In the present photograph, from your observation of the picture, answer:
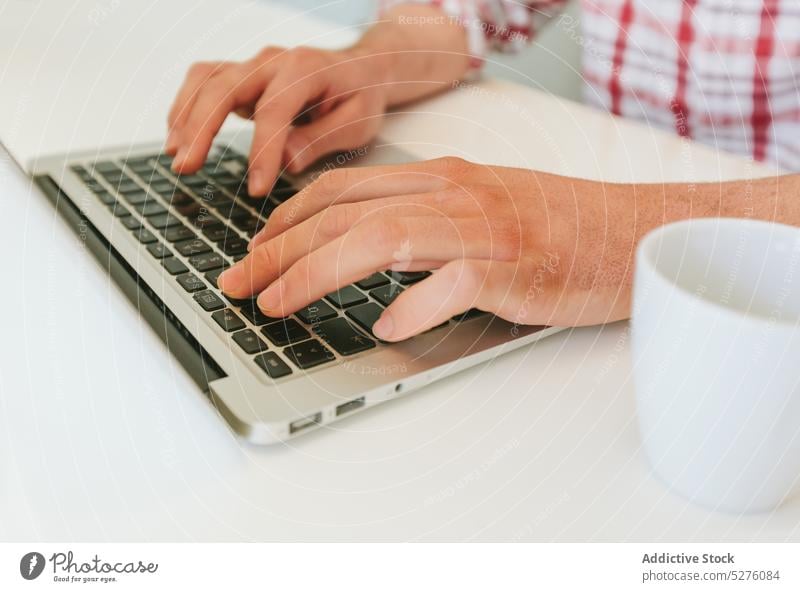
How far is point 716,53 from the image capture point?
566 mm

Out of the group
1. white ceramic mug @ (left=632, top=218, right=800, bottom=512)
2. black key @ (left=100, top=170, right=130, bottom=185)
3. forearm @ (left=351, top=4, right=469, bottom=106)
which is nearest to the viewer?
white ceramic mug @ (left=632, top=218, right=800, bottom=512)

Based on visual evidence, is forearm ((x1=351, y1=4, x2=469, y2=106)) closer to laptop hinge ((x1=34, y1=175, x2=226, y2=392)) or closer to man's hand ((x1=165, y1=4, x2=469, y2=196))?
man's hand ((x1=165, y1=4, x2=469, y2=196))

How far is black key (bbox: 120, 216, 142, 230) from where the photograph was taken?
340mm

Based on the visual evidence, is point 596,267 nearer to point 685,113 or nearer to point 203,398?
point 203,398

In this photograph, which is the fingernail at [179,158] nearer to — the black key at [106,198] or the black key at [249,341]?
the black key at [106,198]

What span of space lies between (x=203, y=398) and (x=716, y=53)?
19.6 inches

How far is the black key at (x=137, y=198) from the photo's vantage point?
37 cm

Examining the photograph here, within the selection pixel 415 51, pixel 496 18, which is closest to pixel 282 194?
pixel 415 51

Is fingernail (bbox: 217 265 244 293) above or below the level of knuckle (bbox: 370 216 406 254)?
below

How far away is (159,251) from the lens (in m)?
0.32

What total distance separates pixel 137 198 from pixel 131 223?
3 centimetres

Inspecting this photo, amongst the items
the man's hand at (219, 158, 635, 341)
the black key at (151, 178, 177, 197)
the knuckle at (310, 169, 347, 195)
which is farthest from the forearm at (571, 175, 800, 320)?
the black key at (151, 178, 177, 197)

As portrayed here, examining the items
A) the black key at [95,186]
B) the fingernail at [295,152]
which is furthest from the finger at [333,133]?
the black key at [95,186]

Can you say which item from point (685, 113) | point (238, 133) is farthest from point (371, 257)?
point (685, 113)
